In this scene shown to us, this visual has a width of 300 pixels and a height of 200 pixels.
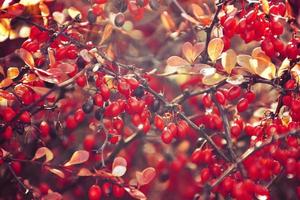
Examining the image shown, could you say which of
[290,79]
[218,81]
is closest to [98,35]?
[218,81]

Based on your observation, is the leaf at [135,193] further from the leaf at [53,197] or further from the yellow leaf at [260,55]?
the yellow leaf at [260,55]

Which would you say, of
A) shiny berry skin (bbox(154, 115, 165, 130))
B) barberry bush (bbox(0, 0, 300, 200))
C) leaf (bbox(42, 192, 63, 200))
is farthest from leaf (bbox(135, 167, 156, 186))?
leaf (bbox(42, 192, 63, 200))

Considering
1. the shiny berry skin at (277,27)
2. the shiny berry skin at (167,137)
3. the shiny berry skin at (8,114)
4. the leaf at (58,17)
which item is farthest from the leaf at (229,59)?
the shiny berry skin at (8,114)

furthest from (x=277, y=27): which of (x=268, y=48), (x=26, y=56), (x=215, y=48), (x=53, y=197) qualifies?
(x=53, y=197)

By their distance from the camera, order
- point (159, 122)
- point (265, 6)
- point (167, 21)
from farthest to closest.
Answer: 1. point (167, 21)
2. point (159, 122)
3. point (265, 6)

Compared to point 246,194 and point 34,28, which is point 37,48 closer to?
point 34,28

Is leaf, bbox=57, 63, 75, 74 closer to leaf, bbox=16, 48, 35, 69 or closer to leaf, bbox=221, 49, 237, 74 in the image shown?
leaf, bbox=16, 48, 35, 69

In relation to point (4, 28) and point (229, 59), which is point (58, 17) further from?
point (229, 59)
